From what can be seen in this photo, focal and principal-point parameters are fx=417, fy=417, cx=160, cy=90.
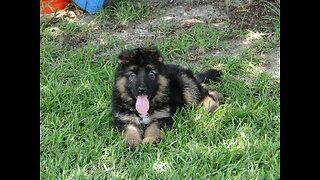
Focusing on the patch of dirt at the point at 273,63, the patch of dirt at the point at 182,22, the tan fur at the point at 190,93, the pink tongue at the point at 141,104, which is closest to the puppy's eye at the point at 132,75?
the pink tongue at the point at 141,104

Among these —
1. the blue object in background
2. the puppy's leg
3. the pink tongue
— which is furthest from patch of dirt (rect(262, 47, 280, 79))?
the blue object in background

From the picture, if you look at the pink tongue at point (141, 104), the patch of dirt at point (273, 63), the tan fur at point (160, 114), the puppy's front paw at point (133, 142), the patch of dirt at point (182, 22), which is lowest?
the puppy's front paw at point (133, 142)

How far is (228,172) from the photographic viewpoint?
3658 mm

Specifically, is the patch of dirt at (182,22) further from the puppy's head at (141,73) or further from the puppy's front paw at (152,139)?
Answer: the puppy's front paw at (152,139)

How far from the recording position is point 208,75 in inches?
210

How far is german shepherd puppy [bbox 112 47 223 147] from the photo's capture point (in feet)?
14.0

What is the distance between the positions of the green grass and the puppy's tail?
109 mm

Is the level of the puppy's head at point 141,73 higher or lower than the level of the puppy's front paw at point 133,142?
higher

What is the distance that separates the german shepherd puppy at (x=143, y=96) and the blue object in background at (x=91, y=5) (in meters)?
2.83

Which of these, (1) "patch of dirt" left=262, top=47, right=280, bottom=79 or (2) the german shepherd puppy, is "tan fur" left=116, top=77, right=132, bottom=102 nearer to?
(2) the german shepherd puppy

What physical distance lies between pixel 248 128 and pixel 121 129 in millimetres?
1318

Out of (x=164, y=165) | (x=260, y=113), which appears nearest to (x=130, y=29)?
(x=260, y=113)

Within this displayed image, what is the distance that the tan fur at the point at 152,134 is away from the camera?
4.24 m

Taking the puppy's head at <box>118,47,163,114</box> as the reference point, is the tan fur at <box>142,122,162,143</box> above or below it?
below
